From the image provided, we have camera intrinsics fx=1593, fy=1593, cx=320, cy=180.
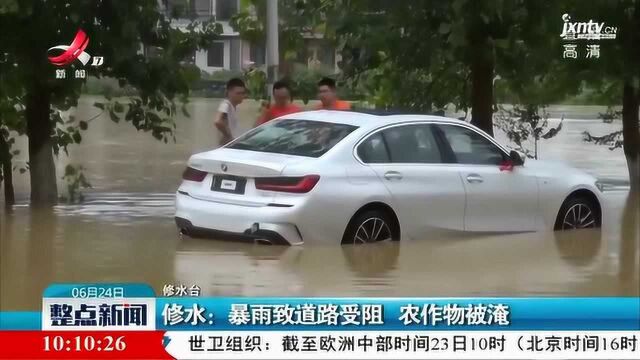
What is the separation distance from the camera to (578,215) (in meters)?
9.18

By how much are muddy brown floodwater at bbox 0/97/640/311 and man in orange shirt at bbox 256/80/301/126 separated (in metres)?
0.09

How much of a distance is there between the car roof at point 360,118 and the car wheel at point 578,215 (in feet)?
2.90

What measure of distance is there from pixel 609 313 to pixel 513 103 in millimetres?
1251

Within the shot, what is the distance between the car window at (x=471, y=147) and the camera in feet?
28.7

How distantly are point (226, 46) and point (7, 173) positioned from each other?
145cm

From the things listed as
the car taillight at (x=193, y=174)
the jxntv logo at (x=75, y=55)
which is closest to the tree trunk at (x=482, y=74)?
the car taillight at (x=193, y=174)

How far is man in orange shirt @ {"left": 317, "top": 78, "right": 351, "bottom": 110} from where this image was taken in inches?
341

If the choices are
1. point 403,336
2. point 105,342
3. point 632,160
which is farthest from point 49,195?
point 632,160

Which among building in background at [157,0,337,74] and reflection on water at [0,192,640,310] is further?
building in background at [157,0,337,74]

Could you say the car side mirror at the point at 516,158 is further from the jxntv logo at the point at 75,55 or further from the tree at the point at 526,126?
the jxntv logo at the point at 75,55

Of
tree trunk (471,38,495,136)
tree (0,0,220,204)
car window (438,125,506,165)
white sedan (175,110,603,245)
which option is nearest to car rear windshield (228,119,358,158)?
white sedan (175,110,603,245)

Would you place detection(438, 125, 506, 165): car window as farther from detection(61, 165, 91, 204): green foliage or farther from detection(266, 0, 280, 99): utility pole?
detection(61, 165, 91, 204): green foliage

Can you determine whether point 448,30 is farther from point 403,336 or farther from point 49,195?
point 49,195

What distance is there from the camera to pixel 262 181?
28.3 feet
